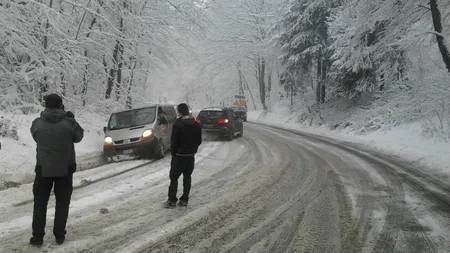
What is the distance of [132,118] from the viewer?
1189cm

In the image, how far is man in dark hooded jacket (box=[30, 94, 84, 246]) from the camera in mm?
4250

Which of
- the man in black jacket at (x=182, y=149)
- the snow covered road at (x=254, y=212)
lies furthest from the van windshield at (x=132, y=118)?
the man in black jacket at (x=182, y=149)

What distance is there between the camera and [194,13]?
18422 mm

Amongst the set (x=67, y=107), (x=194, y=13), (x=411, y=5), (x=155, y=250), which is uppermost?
(x=194, y=13)

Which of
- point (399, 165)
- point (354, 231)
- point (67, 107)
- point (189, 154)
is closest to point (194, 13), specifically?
point (67, 107)

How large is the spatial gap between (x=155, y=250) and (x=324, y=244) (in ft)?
7.20

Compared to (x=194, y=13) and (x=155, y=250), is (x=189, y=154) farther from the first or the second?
(x=194, y=13)

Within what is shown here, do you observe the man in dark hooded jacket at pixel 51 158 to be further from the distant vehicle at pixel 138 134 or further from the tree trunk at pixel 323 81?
the tree trunk at pixel 323 81

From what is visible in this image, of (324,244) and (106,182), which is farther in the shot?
(106,182)

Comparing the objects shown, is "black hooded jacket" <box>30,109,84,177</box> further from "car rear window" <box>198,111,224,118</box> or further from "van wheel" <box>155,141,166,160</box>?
"car rear window" <box>198,111,224,118</box>

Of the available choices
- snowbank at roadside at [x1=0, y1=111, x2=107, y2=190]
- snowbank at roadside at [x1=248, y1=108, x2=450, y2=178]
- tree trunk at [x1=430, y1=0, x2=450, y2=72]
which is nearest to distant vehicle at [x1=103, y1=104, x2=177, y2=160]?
snowbank at roadside at [x1=0, y1=111, x2=107, y2=190]

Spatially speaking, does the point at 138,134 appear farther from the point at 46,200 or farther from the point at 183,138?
the point at 46,200

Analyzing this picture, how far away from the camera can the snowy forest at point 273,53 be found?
458 inches

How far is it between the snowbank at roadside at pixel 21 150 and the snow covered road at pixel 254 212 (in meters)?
1.56
